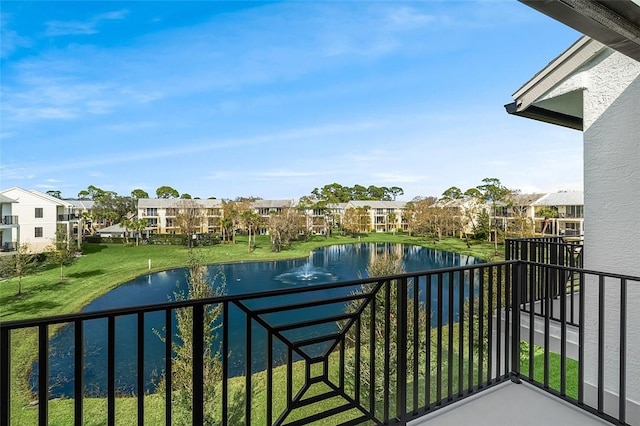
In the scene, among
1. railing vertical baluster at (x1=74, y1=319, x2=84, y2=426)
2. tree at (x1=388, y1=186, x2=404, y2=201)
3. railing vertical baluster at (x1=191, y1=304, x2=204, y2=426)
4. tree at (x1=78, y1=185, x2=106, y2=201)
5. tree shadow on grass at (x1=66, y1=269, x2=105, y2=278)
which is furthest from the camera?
tree at (x1=388, y1=186, x2=404, y2=201)

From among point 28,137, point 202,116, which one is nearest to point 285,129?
point 202,116

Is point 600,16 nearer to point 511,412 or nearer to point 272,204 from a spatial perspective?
point 511,412

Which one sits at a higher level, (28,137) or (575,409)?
(28,137)

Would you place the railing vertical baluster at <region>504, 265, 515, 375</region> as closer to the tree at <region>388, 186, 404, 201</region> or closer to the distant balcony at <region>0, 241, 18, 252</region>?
the distant balcony at <region>0, 241, 18, 252</region>

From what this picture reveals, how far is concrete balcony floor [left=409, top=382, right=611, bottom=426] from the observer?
5.82 feet

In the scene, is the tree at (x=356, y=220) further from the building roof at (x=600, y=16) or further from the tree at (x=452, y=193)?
the building roof at (x=600, y=16)

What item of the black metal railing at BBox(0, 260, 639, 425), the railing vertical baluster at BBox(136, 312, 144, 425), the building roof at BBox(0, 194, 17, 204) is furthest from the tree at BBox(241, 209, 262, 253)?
the railing vertical baluster at BBox(136, 312, 144, 425)

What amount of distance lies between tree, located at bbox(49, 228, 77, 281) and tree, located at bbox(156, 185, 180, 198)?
17.0 meters

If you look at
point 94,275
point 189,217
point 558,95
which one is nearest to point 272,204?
point 189,217

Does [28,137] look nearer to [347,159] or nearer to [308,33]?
[308,33]

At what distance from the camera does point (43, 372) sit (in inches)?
44.4

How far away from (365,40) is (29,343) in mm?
17818

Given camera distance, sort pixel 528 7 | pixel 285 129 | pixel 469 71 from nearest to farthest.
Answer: pixel 528 7 < pixel 469 71 < pixel 285 129

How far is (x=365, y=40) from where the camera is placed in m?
11.5
